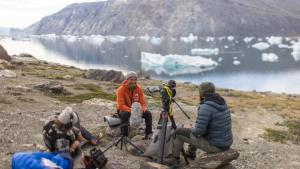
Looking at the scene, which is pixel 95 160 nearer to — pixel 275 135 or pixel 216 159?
pixel 216 159

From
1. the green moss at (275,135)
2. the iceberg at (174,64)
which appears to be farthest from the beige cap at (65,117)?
the iceberg at (174,64)

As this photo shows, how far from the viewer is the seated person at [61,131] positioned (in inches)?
302

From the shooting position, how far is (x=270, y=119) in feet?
74.2

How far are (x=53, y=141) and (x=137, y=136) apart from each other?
407 cm

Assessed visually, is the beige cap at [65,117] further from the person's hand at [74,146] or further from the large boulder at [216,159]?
the large boulder at [216,159]

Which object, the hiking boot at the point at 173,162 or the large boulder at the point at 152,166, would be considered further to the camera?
the hiking boot at the point at 173,162

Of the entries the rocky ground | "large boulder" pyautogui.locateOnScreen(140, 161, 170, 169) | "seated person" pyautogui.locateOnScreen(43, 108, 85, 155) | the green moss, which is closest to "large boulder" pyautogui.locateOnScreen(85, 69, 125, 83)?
the rocky ground

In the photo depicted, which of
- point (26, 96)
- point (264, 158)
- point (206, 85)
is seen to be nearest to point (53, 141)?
point (206, 85)

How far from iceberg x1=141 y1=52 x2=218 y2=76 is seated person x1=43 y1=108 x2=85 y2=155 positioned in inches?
2622

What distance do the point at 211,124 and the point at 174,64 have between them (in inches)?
2701

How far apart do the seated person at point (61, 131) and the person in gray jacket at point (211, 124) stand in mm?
2583

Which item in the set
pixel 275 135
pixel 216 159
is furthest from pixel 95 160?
pixel 275 135

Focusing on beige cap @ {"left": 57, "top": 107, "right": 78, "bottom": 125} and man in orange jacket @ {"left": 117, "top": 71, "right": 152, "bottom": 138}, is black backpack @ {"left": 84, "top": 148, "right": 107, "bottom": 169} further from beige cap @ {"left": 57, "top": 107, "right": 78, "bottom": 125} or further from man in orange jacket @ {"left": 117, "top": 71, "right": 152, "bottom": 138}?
man in orange jacket @ {"left": 117, "top": 71, "right": 152, "bottom": 138}

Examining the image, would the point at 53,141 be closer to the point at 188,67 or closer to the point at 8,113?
the point at 8,113
